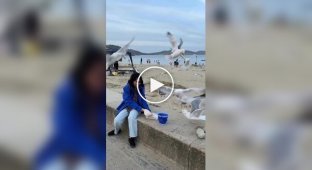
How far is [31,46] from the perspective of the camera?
558 mm

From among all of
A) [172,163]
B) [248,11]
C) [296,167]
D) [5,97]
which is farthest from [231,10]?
[172,163]

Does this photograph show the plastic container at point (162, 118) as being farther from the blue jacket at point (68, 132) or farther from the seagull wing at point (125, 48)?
the blue jacket at point (68, 132)

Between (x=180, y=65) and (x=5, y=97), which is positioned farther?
(x=180, y=65)

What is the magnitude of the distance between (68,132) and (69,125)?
0.01 metres

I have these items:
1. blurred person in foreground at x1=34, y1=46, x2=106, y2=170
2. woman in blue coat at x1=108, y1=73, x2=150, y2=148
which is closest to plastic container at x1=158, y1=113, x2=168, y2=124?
woman in blue coat at x1=108, y1=73, x2=150, y2=148

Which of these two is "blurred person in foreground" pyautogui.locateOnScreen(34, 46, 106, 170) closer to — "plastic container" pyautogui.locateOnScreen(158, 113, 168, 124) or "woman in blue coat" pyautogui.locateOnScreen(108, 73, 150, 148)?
"woman in blue coat" pyautogui.locateOnScreen(108, 73, 150, 148)

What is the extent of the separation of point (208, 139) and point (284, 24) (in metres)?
0.29

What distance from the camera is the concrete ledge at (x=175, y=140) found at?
1.55m

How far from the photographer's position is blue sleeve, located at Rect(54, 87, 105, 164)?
0.55 meters

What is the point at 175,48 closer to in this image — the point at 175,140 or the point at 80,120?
the point at 80,120

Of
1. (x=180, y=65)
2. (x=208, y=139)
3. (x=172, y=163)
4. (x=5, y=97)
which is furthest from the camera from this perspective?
(x=172, y=163)

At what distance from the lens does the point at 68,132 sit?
0.56 m

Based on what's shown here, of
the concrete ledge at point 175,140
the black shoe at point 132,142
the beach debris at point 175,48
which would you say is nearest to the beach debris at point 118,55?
the beach debris at point 175,48

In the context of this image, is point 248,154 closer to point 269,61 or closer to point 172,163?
point 269,61
